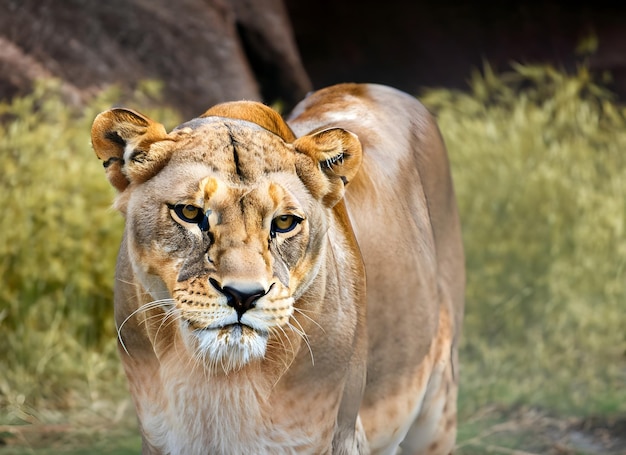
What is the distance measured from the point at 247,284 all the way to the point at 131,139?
44cm

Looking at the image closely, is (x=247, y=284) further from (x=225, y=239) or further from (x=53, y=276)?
(x=53, y=276)

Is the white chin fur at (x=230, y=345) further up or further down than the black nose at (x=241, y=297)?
further down

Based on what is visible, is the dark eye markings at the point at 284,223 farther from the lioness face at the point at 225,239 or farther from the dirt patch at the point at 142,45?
the dirt patch at the point at 142,45

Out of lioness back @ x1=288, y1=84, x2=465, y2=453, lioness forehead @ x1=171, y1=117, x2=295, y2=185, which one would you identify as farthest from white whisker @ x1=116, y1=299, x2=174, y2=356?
lioness back @ x1=288, y1=84, x2=465, y2=453

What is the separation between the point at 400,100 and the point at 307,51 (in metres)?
4.15

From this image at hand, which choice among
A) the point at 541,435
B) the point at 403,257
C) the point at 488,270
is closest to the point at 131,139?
the point at 403,257

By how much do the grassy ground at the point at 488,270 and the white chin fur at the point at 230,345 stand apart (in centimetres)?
261

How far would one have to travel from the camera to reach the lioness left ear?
2488 millimetres

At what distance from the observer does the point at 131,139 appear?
2.39 m

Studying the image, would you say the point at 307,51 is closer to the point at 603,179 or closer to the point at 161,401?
the point at 603,179

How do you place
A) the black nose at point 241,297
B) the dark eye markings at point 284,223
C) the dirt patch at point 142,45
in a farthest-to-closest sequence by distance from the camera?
the dirt patch at point 142,45, the dark eye markings at point 284,223, the black nose at point 241,297

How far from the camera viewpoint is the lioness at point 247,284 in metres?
2.28

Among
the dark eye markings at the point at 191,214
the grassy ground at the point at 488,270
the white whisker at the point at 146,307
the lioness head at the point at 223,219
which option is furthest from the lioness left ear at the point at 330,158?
the grassy ground at the point at 488,270

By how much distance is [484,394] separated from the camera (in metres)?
5.81
